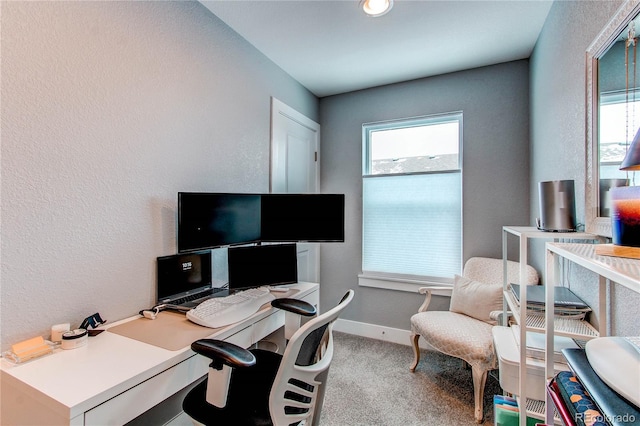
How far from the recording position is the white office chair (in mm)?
977

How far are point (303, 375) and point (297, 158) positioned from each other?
6.81 feet

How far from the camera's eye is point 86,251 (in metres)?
1.23

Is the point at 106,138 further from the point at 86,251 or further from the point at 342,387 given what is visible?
the point at 342,387

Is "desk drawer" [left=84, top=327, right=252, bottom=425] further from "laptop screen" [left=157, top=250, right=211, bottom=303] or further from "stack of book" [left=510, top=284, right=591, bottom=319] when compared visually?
"stack of book" [left=510, top=284, right=591, bottom=319]

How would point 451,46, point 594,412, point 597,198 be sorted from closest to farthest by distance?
point 594,412 < point 597,198 < point 451,46

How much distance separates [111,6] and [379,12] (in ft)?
4.69

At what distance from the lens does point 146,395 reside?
0.93 meters

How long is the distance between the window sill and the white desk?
1969mm

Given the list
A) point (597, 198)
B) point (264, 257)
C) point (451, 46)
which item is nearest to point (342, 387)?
point (264, 257)

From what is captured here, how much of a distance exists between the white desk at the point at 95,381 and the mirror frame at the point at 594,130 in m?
1.65

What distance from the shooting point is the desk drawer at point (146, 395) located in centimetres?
82

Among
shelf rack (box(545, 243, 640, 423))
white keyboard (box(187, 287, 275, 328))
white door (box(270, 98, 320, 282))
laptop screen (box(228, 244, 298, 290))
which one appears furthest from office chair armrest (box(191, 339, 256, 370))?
white door (box(270, 98, 320, 282))

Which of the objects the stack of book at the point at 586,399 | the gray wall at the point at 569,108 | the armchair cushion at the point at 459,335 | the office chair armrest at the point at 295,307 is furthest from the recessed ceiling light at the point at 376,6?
the armchair cushion at the point at 459,335

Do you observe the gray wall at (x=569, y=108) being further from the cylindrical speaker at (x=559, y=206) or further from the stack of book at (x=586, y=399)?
the stack of book at (x=586, y=399)
